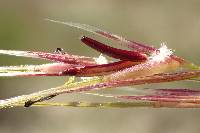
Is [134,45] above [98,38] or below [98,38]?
below

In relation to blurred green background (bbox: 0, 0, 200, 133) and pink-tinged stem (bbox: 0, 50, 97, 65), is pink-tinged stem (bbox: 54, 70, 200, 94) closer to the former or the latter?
pink-tinged stem (bbox: 0, 50, 97, 65)

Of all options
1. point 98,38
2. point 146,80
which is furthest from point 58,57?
point 98,38

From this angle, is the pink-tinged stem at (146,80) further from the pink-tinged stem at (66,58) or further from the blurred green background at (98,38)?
the blurred green background at (98,38)

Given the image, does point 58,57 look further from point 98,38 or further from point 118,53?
point 98,38

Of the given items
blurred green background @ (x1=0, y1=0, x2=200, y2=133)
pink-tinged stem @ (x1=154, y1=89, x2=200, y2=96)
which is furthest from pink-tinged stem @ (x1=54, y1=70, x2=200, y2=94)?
blurred green background @ (x1=0, y1=0, x2=200, y2=133)

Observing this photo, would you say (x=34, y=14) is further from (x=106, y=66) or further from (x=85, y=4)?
(x=106, y=66)

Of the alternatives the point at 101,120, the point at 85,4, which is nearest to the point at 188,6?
the point at 85,4

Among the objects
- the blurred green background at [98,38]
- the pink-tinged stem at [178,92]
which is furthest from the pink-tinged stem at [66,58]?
the blurred green background at [98,38]

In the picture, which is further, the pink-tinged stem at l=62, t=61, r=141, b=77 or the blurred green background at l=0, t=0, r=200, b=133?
the blurred green background at l=0, t=0, r=200, b=133
